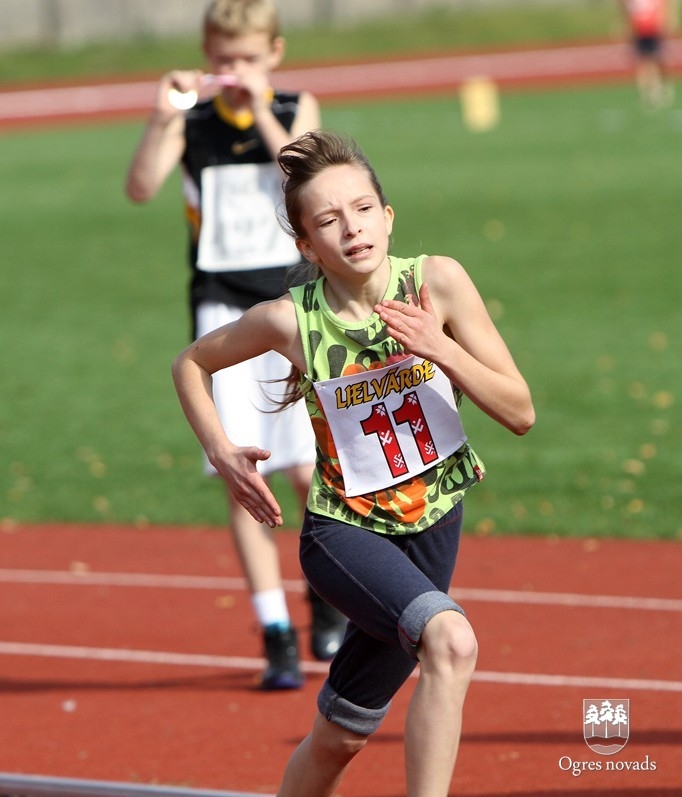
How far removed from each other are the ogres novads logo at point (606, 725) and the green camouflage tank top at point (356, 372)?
142 centimetres

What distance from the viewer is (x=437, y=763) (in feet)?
11.3

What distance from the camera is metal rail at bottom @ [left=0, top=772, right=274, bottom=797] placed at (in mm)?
3799

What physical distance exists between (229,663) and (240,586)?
1071 mm

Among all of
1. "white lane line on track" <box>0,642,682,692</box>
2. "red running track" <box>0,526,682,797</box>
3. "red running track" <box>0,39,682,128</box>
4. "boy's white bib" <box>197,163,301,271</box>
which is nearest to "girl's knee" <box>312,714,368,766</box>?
"red running track" <box>0,526,682,797</box>

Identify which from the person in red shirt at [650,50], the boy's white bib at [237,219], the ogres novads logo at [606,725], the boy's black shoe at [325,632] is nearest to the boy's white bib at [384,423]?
the ogres novads logo at [606,725]

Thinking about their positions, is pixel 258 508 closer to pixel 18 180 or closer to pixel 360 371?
pixel 360 371

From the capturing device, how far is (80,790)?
386 cm

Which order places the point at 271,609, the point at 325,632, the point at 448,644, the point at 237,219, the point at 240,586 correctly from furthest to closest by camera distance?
the point at 240,586
the point at 325,632
the point at 237,219
the point at 271,609
the point at 448,644

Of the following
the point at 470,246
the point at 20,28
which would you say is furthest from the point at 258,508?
the point at 20,28

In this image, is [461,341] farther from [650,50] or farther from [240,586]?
[650,50]

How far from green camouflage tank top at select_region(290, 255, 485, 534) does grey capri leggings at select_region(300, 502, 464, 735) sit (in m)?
0.04

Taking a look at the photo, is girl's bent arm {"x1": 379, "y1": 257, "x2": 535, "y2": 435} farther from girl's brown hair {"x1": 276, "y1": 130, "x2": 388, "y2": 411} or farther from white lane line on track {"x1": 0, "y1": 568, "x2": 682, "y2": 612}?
white lane line on track {"x1": 0, "y1": 568, "x2": 682, "y2": 612}

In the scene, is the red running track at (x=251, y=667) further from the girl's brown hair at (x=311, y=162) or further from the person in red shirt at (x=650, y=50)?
the person in red shirt at (x=650, y=50)

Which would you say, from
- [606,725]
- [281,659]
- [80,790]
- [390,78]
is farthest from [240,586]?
[390,78]
